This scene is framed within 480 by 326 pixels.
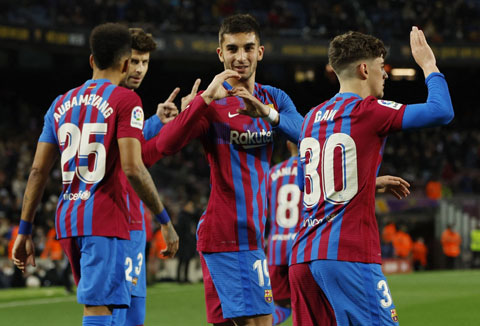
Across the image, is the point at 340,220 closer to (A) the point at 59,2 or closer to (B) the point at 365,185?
(B) the point at 365,185

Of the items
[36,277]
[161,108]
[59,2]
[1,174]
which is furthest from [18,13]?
[161,108]

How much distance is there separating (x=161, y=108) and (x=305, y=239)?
6.93 feet

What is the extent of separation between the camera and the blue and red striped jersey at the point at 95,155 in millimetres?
4566

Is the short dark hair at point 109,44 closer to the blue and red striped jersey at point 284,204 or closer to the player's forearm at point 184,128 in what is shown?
the player's forearm at point 184,128

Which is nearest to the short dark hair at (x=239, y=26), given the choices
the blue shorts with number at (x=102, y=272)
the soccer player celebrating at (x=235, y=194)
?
the soccer player celebrating at (x=235, y=194)

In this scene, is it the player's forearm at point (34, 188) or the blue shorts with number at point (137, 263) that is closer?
the player's forearm at point (34, 188)

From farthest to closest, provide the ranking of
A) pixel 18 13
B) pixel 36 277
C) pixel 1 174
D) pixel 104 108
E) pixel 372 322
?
pixel 18 13 → pixel 1 174 → pixel 36 277 → pixel 104 108 → pixel 372 322

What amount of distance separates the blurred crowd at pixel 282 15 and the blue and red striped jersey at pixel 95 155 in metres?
20.6

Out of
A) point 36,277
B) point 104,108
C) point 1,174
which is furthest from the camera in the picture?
point 1,174

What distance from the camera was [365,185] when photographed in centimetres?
417

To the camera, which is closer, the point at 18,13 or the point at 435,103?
the point at 435,103

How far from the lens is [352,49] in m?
4.29

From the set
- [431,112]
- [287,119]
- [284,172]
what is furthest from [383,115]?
[284,172]

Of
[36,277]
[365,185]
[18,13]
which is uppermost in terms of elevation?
[18,13]
